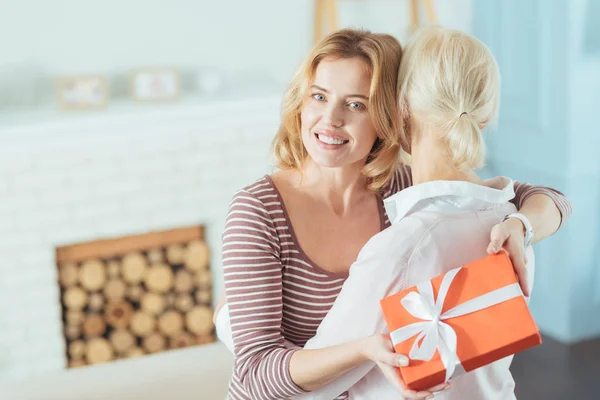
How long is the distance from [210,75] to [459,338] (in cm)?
256

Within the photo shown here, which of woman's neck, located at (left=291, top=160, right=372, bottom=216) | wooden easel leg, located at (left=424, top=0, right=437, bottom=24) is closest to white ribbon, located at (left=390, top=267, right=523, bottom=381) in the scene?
woman's neck, located at (left=291, top=160, right=372, bottom=216)

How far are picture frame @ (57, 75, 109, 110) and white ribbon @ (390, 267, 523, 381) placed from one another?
2.45 meters

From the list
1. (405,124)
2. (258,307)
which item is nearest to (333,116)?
(405,124)

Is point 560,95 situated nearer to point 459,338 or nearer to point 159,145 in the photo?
point 159,145

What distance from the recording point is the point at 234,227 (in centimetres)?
155

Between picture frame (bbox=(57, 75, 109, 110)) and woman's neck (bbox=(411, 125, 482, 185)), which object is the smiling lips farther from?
picture frame (bbox=(57, 75, 109, 110))

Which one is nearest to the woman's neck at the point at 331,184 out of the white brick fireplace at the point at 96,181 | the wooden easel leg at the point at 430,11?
the white brick fireplace at the point at 96,181

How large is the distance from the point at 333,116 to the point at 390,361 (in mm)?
519

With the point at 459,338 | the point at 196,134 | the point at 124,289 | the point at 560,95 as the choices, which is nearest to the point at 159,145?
the point at 196,134

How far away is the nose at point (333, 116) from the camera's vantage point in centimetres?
158

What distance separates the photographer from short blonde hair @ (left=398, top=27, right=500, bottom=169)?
1404mm

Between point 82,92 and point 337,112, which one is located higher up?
point 337,112

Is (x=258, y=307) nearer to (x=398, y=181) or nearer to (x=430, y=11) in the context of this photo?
(x=398, y=181)

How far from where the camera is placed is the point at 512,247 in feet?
4.41
